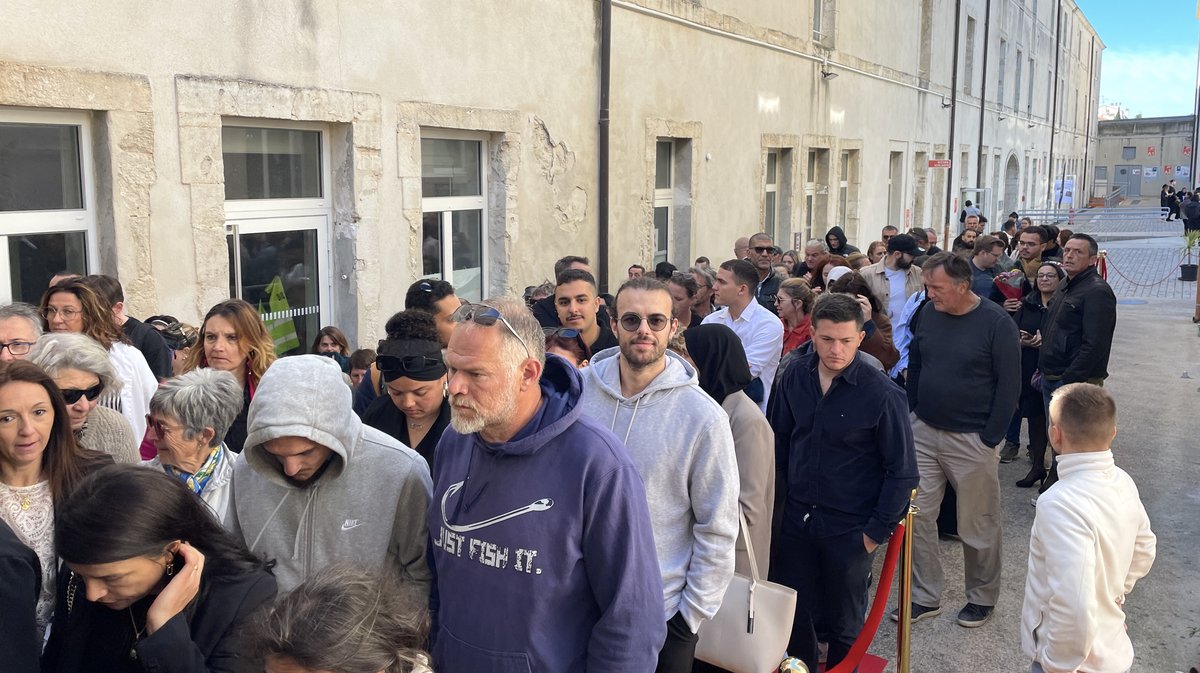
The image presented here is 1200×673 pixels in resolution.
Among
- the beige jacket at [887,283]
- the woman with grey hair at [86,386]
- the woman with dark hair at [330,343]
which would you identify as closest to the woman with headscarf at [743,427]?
the woman with grey hair at [86,386]

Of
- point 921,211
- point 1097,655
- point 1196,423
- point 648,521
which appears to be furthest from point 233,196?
point 921,211

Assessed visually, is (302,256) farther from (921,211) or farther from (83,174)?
(921,211)

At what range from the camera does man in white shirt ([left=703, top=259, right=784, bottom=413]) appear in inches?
223

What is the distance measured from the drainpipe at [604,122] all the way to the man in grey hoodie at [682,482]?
7125 millimetres

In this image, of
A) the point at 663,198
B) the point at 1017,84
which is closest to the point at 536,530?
the point at 663,198

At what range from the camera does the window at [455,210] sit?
8.21 metres

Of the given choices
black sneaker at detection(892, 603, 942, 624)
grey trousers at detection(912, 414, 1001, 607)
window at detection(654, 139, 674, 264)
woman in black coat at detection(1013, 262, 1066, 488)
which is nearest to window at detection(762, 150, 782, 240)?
window at detection(654, 139, 674, 264)

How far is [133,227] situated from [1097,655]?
5352 millimetres

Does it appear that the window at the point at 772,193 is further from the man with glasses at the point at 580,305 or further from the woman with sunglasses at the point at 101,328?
the woman with sunglasses at the point at 101,328

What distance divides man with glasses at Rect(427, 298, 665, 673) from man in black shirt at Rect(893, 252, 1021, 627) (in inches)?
124

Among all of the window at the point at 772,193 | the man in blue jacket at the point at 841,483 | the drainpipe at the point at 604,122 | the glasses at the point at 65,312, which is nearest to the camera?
the man in blue jacket at the point at 841,483

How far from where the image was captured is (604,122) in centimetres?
1001

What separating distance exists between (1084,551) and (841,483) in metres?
1.24

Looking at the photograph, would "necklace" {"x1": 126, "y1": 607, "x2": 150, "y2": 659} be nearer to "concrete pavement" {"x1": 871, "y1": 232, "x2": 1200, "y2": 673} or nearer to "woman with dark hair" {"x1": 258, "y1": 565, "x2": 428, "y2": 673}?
"woman with dark hair" {"x1": 258, "y1": 565, "x2": 428, "y2": 673}
